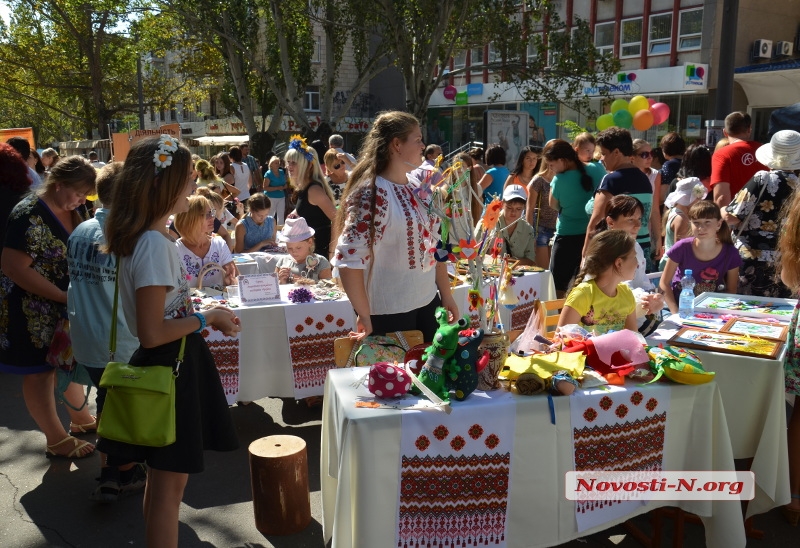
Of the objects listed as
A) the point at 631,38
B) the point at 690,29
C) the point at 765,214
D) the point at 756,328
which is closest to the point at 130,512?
the point at 756,328

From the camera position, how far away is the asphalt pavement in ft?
10.1

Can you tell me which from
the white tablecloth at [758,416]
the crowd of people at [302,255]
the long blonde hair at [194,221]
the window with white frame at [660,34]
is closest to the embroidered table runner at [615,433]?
the white tablecloth at [758,416]

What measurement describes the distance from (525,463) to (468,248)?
779 mm

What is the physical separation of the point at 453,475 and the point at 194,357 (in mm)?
1019

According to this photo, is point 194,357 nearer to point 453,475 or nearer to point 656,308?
point 453,475

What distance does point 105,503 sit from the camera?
134 inches

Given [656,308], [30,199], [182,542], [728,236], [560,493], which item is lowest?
[182,542]

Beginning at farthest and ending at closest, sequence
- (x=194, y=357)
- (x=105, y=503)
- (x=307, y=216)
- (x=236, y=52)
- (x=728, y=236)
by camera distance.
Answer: (x=236, y=52) → (x=307, y=216) → (x=728, y=236) → (x=105, y=503) → (x=194, y=357)

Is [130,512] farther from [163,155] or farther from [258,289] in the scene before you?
[163,155]

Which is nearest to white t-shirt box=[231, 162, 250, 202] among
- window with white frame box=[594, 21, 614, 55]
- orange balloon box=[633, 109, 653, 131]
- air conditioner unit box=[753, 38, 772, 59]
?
orange balloon box=[633, 109, 653, 131]

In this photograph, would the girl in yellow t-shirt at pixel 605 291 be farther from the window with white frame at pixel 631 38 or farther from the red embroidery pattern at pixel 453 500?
the window with white frame at pixel 631 38

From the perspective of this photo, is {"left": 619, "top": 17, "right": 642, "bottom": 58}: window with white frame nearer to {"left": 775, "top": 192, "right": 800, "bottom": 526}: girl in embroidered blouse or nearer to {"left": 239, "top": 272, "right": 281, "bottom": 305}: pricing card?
{"left": 239, "top": 272, "right": 281, "bottom": 305}: pricing card

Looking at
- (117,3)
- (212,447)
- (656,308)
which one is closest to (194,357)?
(212,447)

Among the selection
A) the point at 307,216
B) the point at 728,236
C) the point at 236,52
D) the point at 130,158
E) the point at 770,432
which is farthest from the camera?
the point at 236,52
